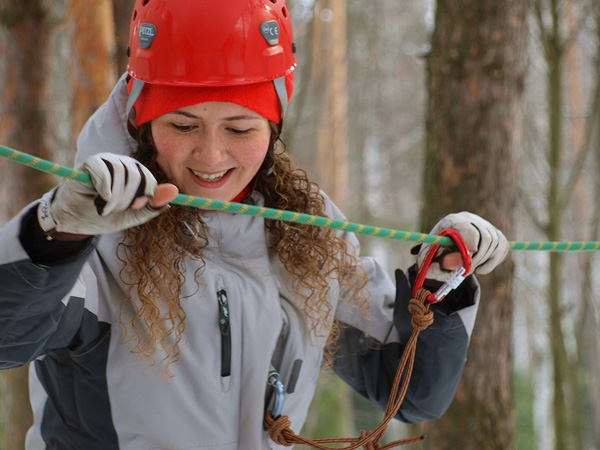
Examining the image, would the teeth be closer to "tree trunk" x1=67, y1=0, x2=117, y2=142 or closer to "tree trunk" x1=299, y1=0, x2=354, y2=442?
"tree trunk" x1=67, y1=0, x2=117, y2=142

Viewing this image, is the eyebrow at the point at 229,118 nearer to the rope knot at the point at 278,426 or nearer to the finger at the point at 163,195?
the finger at the point at 163,195

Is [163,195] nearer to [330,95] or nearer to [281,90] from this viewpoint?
[281,90]

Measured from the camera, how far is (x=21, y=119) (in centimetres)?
384

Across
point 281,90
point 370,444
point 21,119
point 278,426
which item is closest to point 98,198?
point 281,90

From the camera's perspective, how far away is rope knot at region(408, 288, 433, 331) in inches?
68.4

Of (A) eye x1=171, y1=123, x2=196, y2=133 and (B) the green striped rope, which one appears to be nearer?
(B) the green striped rope

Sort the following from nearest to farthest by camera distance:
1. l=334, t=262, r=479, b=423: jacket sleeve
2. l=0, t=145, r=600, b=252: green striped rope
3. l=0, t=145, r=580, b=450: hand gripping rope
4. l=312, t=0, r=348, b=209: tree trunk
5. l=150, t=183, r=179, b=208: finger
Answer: l=0, t=145, r=600, b=252: green striped rope → l=150, t=183, r=179, b=208: finger → l=0, t=145, r=580, b=450: hand gripping rope → l=334, t=262, r=479, b=423: jacket sleeve → l=312, t=0, r=348, b=209: tree trunk

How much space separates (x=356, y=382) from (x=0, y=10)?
10.00 ft

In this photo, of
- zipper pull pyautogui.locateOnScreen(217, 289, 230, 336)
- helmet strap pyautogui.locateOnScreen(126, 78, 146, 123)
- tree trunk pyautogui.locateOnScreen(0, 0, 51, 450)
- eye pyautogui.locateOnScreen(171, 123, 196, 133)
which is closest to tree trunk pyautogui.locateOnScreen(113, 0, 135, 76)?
tree trunk pyautogui.locateOnScreen(0, 0, 51, 450)

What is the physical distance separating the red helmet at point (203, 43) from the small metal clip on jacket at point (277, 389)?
760 millimetres

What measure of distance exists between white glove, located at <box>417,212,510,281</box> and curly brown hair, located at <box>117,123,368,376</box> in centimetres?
25

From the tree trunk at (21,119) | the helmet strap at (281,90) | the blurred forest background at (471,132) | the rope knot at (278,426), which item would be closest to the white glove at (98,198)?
the helmet strap at (281,90)

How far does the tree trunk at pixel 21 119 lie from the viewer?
378 centimetres

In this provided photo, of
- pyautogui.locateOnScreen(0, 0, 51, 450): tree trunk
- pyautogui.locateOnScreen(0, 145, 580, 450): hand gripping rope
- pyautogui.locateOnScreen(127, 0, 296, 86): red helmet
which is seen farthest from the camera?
pyautogui.locateOnScreen(0, 0, 51, 450): tree trunk
